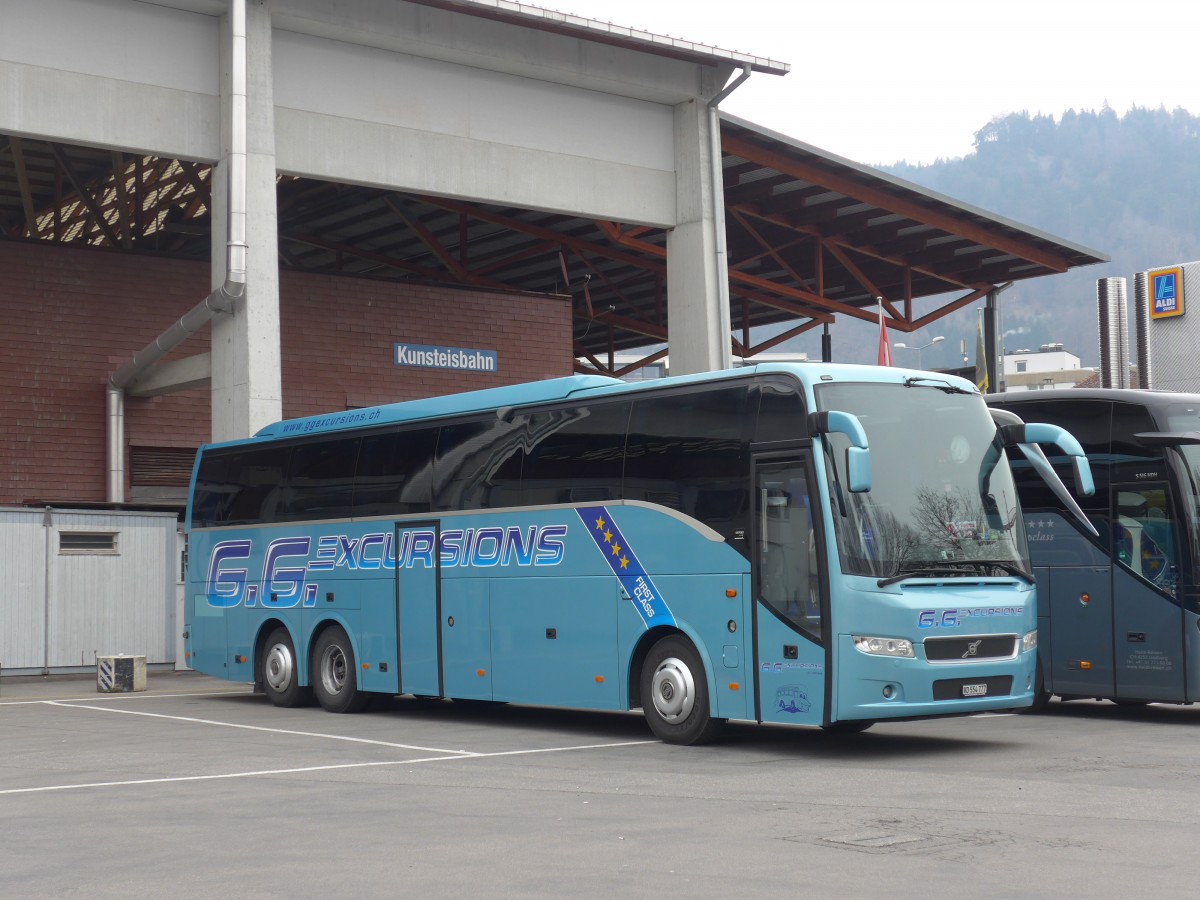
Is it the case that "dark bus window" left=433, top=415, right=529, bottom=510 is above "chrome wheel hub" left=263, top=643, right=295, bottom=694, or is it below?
above

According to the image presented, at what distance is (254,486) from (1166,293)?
14.8 m

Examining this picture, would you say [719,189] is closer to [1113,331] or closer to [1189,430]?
[1113,331]

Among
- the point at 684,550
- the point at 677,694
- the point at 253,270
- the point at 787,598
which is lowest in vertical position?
the point at 677,694

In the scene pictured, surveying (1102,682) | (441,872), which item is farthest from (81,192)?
(441,872)

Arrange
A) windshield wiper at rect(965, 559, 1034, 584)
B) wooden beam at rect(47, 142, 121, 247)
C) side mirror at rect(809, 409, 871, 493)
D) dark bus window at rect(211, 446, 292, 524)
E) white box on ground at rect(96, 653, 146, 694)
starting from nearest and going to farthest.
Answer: side mirror at rect(809, 409, 871, 493), windshield wiper at rect(965, 559, 1034, 584), dark bus window at rect(211, 446, 292, 524), white box on ground at rect(96, 653, 146, 694), wooden beam at rect(47, 142, 121, 247)

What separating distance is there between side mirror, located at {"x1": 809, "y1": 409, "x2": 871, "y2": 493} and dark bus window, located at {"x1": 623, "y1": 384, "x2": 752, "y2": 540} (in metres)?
0.96

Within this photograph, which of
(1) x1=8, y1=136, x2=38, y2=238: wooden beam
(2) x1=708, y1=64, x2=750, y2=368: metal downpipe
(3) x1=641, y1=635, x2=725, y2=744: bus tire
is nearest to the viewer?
(3) x1=641, y1=635, x2=725, y2=744: bus tire

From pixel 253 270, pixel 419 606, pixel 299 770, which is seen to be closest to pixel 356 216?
pixel 253 270

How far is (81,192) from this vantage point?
31125 millimetres

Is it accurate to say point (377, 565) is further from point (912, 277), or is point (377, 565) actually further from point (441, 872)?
point (912, 277)

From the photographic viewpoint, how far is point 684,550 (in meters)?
13.0

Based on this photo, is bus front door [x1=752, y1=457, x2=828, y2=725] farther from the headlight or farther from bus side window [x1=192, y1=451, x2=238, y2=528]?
bus side window [x1=192, y1=451, x2=238, y2=528]

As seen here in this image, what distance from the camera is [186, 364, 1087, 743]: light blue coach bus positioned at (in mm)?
11789

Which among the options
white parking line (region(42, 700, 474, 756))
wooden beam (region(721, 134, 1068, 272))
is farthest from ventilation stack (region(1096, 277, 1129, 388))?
white parking line (region(42, 700, 474, 756))
